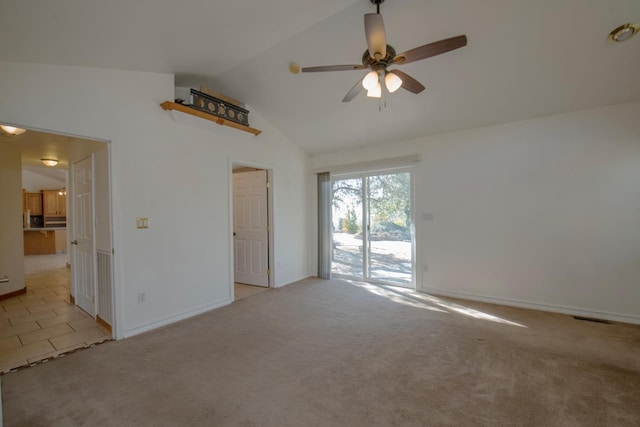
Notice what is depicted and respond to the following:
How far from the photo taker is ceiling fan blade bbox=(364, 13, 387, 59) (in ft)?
5.89

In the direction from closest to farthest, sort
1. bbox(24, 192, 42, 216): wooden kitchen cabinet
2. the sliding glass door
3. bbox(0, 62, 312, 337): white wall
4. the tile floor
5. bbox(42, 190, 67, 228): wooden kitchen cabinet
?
bbox(0, 62, 312, 337): white wall < the tile floor < the sliding glass door < bbox(24, 192, 42, 216): wooden kitchen cabinet < bbox(42, 190, 67, 228): wooden kitchen cabinet

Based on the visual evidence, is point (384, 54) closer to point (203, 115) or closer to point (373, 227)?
point (203, 115)

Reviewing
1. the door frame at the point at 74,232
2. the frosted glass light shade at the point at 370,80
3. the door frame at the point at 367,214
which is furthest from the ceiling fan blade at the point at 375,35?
the door frame at the point at 74,232

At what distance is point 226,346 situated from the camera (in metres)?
2.68

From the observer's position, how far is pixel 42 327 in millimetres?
3090

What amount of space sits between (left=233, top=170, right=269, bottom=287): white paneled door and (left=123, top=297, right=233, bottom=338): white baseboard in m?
0.96

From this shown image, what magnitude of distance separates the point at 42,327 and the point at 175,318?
4.57ft

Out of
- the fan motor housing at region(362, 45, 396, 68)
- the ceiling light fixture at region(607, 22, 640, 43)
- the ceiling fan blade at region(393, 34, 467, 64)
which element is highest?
the ceiling light fixture at region(607, 22, 640, 43)

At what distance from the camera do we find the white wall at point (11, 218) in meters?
4.15

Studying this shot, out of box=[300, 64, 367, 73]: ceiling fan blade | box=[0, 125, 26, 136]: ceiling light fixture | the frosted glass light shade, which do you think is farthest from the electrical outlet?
the frosted glass light shade

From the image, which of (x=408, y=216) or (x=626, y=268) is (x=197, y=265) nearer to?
(x=408, y=216)

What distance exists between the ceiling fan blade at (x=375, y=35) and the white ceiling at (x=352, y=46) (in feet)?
2.22

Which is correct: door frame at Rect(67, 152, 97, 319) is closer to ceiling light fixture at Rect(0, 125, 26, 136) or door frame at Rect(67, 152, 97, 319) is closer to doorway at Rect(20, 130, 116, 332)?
doorway at Rect(20, 130, 116, 332)

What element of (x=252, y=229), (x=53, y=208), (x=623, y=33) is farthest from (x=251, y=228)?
(x=53, y=208)
